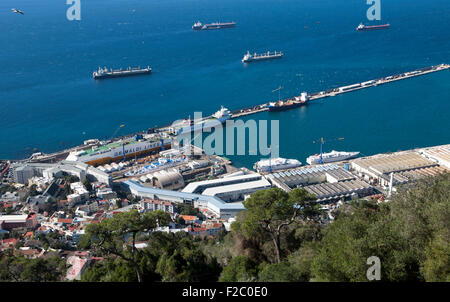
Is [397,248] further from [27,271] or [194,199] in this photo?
[194,199]

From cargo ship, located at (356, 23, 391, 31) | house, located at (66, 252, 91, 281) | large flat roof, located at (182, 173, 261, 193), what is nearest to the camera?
house, located at (66, 252, 91, 281)

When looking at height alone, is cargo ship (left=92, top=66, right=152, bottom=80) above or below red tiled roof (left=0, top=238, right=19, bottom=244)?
above

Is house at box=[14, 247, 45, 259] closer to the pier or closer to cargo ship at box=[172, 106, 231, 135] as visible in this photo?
cargo ship at box=[172, 106, 231, 135]

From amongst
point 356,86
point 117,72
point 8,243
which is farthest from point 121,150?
point 356,86

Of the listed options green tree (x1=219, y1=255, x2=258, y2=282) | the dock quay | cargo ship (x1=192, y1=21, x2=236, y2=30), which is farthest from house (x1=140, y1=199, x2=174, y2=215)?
cargo ship (x1=192, y1=21, x2=236, y2=30)

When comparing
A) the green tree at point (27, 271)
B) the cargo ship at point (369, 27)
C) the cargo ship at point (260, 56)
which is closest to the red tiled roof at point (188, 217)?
the green tree at point (27, 271)

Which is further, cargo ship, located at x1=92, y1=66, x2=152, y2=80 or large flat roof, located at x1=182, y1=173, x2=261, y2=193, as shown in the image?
cargo ship, located at x1=92, y1=66, x2=152, y2=80

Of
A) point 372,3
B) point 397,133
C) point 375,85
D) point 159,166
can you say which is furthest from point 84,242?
point 372,3
